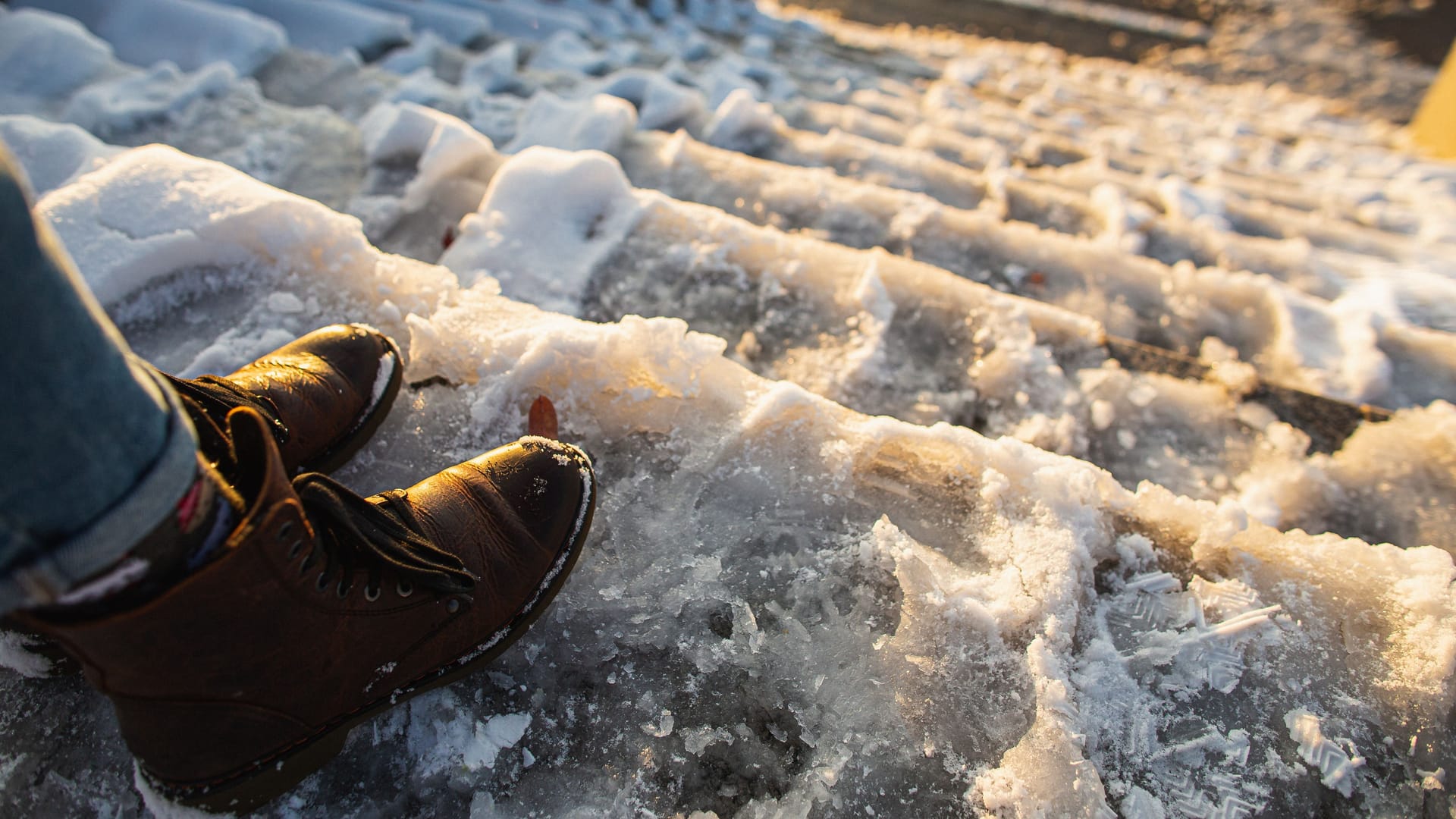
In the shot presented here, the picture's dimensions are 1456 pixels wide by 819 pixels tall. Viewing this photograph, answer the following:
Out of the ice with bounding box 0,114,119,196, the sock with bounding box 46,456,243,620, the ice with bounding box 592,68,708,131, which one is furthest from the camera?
the ice with bounding box 592,68,708,131

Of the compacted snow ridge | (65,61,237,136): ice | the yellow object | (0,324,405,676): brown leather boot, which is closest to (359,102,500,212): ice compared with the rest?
the compacted snow ridge

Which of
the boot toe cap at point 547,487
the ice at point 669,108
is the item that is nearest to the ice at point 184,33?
the ice at point 669,108


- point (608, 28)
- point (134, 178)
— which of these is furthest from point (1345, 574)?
point (608, 28)

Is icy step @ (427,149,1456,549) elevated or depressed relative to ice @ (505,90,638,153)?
depressed

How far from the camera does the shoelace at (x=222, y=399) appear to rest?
1.08 meters

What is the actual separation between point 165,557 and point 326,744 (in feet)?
1.34

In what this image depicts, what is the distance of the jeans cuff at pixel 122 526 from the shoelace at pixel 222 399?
0.73ft

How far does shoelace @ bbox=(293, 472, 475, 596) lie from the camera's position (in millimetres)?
990

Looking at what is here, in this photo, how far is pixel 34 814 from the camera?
100cm

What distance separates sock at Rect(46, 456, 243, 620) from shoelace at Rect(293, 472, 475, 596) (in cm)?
13

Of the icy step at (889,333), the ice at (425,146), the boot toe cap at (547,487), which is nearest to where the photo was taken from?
the boot toe cap at (547,487)

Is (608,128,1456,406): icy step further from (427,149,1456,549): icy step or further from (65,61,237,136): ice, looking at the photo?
(65,61,237,136): ice

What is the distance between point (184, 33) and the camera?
10.8 ft

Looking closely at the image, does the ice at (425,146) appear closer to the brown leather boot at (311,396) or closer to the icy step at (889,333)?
the icy step at (889,333)
